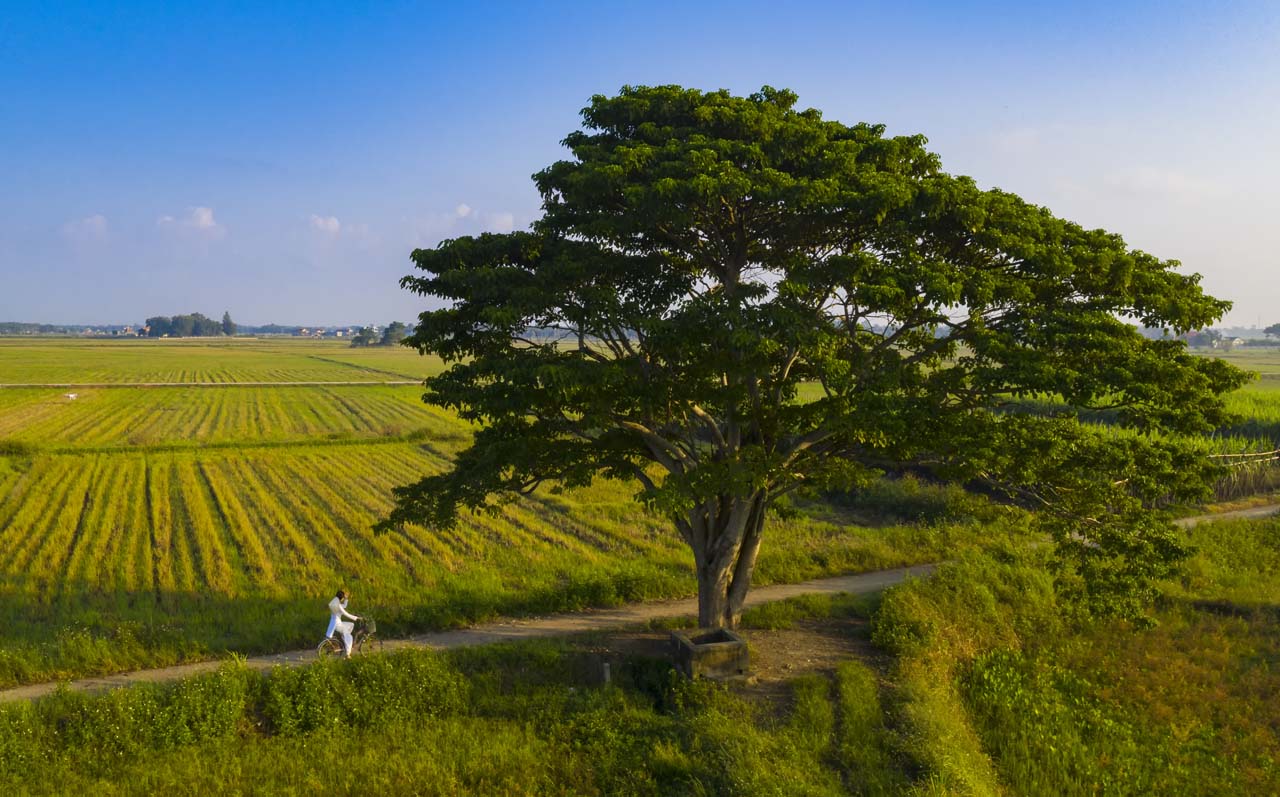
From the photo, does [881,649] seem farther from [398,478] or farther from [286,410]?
[286,410]

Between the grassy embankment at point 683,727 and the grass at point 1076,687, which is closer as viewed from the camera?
the grassy embankment at point 683,727

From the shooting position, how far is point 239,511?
2862cm

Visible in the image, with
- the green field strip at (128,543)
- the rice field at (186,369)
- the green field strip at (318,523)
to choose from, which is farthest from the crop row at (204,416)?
the rice field at (186,369)

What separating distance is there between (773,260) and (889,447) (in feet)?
13.6

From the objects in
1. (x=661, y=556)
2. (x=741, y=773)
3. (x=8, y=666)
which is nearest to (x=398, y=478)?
(x=661, y=556)

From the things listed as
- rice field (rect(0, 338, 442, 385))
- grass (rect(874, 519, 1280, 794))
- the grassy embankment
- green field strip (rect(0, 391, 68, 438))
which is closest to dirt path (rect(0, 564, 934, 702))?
the grassy embankment

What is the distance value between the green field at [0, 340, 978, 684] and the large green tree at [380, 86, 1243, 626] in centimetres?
544

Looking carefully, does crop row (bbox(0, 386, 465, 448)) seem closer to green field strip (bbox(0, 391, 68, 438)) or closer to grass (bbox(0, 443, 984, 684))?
green field strip (bbox(0, 391, 68, 438))

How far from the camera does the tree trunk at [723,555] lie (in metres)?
14.9

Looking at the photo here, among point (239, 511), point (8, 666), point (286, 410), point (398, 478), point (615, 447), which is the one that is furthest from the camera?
point (286, 410)

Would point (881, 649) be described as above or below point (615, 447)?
below

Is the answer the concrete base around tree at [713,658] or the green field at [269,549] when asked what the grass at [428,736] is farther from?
the green field at [269,549]

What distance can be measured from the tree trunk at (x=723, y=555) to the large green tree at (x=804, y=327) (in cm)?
10

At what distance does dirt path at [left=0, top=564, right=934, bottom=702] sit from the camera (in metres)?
13.4
